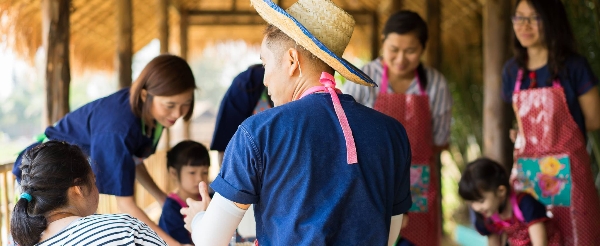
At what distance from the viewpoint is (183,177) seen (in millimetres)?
3457

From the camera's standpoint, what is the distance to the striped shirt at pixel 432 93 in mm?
3557

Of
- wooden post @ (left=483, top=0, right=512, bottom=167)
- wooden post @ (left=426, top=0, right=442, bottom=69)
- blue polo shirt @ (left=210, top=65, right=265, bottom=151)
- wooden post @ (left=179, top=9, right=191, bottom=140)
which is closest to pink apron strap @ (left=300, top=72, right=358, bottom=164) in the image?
blue polo shirt @ (left=210, top=65, right=265, bottom=151)

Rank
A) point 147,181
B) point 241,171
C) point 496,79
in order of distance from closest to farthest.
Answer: point 241,171 → point 147,181 → point 496,79

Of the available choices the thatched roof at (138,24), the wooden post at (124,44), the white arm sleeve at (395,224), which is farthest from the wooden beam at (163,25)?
the white arm sleeve at (395,224)

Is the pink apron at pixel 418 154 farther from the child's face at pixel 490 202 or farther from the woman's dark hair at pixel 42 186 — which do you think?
the woman's dark hair at pixel 42 186

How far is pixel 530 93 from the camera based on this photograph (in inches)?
134

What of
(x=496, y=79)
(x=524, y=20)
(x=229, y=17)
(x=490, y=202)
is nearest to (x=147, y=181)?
(x=490, y=202)

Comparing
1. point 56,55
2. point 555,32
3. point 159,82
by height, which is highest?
point 555,32

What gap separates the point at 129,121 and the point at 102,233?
1.04 metres

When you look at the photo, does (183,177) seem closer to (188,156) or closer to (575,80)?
(188,156)

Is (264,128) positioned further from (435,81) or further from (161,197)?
(435,81)

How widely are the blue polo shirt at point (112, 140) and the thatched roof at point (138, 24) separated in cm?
181

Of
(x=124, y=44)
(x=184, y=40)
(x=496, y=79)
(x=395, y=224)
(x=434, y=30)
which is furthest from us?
(x=184, y=40)

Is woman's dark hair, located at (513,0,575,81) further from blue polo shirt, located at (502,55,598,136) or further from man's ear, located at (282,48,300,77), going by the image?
man's ear, located at (282,48,300,77)
